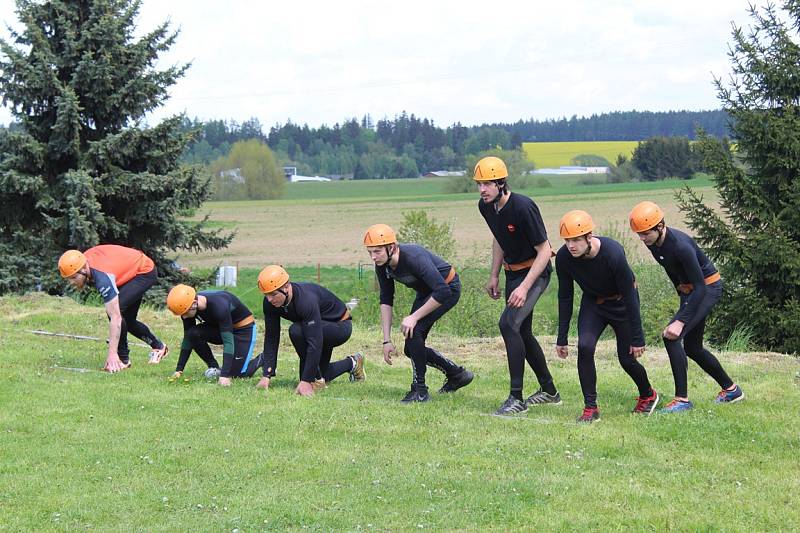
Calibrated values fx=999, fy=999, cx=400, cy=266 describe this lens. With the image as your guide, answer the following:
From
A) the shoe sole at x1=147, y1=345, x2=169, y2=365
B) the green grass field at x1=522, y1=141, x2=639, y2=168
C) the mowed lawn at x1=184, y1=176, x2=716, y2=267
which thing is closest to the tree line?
the green grass field at x1=522, y1=141, x2=639, y2=168

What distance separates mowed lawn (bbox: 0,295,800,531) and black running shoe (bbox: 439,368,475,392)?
0.12 meters

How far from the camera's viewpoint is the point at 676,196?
73.5ft

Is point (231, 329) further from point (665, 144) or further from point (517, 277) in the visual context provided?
point (665, 144)

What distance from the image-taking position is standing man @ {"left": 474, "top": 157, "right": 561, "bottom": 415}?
36.3 feet

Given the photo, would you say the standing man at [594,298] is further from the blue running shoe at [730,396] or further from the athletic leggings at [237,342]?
the athletic leggings at [237,342]

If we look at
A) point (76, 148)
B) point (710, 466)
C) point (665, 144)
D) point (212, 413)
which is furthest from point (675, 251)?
point (665, 144)

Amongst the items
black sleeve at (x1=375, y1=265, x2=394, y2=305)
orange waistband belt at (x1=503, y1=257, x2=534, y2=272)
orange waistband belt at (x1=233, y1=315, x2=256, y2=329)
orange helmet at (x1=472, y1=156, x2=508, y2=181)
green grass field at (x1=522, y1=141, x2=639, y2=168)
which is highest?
green grass field at (x1=522, y1=141, x2=639, y2=168)

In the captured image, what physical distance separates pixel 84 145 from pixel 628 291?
73.7 ft

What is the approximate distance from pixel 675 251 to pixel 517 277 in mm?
1794

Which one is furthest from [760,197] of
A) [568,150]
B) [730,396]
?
[568,150]

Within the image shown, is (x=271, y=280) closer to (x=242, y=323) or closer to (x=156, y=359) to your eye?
(x=242, y=323)

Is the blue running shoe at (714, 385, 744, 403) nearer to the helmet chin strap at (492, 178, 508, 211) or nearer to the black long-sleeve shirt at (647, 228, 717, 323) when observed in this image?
the black long-sleeve shirt at (647, 228, 717, 323)

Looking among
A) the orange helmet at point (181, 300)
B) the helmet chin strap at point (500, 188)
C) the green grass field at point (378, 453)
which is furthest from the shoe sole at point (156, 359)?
the helmet chin strap at point (500, 188)

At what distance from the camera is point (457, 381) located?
1291cm
